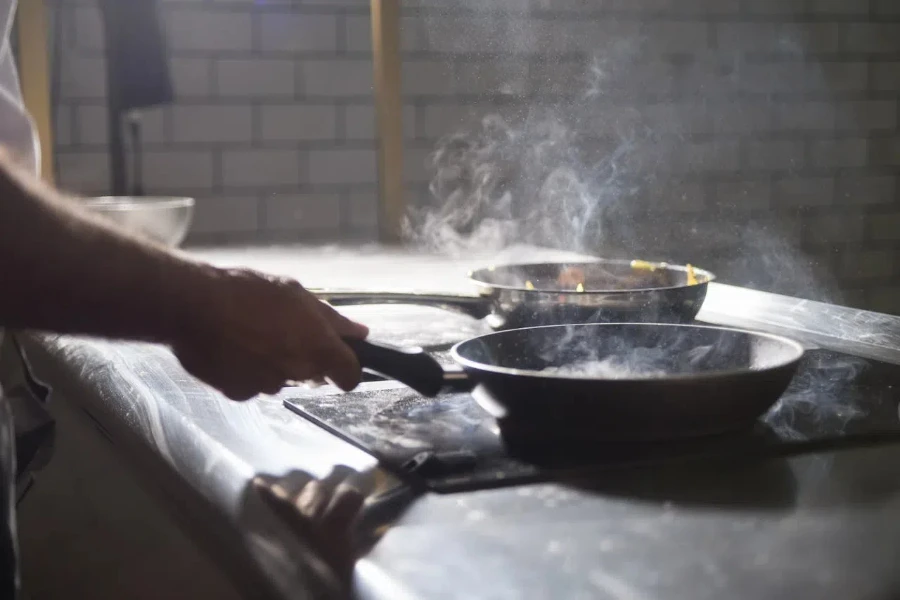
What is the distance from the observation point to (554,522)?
0.52 metres

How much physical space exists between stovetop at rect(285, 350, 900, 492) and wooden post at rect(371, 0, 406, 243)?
4.43 ft

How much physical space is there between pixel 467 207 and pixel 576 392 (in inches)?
94.4

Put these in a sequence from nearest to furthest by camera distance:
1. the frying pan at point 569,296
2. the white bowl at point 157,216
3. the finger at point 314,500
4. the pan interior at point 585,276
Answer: the finger at point 314,500 < the frying pan at point 569,296 < the pan interior at point 585,276 < the white bowl at point 157,216

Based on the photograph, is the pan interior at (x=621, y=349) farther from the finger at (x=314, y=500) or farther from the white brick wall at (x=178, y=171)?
the white brick wall at (x=178, y=171)

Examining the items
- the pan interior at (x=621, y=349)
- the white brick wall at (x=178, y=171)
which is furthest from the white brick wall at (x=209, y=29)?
the pan interior at (x=621, y=349)

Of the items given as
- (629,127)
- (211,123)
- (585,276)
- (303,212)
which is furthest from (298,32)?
(585,276)

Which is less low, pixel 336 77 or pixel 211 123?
pixel 336 77

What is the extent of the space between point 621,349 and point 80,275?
397mm

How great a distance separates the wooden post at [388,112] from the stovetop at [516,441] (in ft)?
4.43

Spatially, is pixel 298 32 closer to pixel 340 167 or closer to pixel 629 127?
pixel 340 167

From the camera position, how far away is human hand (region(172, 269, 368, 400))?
2.13 ft

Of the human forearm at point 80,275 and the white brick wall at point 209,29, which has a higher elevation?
the white brick wall at point 209,29

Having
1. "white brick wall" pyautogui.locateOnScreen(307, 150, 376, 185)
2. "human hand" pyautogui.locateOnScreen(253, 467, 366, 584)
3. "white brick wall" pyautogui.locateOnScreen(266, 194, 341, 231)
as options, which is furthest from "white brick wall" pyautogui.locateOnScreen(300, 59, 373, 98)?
"human hand" pyautogui.locateOnScreen(253, 467, 366, 584)

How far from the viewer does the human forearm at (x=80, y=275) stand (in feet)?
1.98
